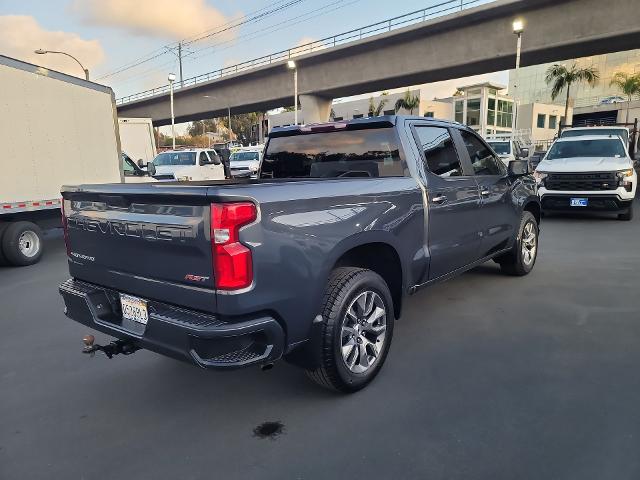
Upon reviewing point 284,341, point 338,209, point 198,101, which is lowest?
point 284,341

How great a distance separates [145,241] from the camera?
8.80 ft

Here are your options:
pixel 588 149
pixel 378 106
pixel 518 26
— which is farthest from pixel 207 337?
pixel 378 106

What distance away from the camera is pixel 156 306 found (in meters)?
2.71

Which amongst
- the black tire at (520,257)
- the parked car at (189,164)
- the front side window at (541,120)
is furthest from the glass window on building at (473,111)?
the black tire at (520,257)

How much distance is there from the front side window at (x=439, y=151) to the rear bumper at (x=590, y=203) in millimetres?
6838

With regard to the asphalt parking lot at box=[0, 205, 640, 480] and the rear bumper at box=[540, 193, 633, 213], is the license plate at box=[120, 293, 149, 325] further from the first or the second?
the rear bumper at box=[540, 193, 633, 213]

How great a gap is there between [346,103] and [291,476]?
5293cm

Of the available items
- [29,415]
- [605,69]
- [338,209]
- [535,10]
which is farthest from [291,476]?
[605,69]

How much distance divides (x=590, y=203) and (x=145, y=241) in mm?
9790

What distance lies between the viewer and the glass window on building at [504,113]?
1897 inches

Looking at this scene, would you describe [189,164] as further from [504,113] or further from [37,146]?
[504,113]

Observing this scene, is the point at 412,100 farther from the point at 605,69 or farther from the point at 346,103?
the point at 605,69

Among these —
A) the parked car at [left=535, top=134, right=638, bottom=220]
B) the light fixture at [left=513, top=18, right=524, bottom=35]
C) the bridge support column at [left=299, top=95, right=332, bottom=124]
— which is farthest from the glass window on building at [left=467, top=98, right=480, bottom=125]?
the parked car at [left=535, top=134, right=638, bottom=220]

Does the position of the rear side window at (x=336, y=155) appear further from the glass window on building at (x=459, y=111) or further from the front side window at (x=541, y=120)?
the front side window at (x=541, y=120)
